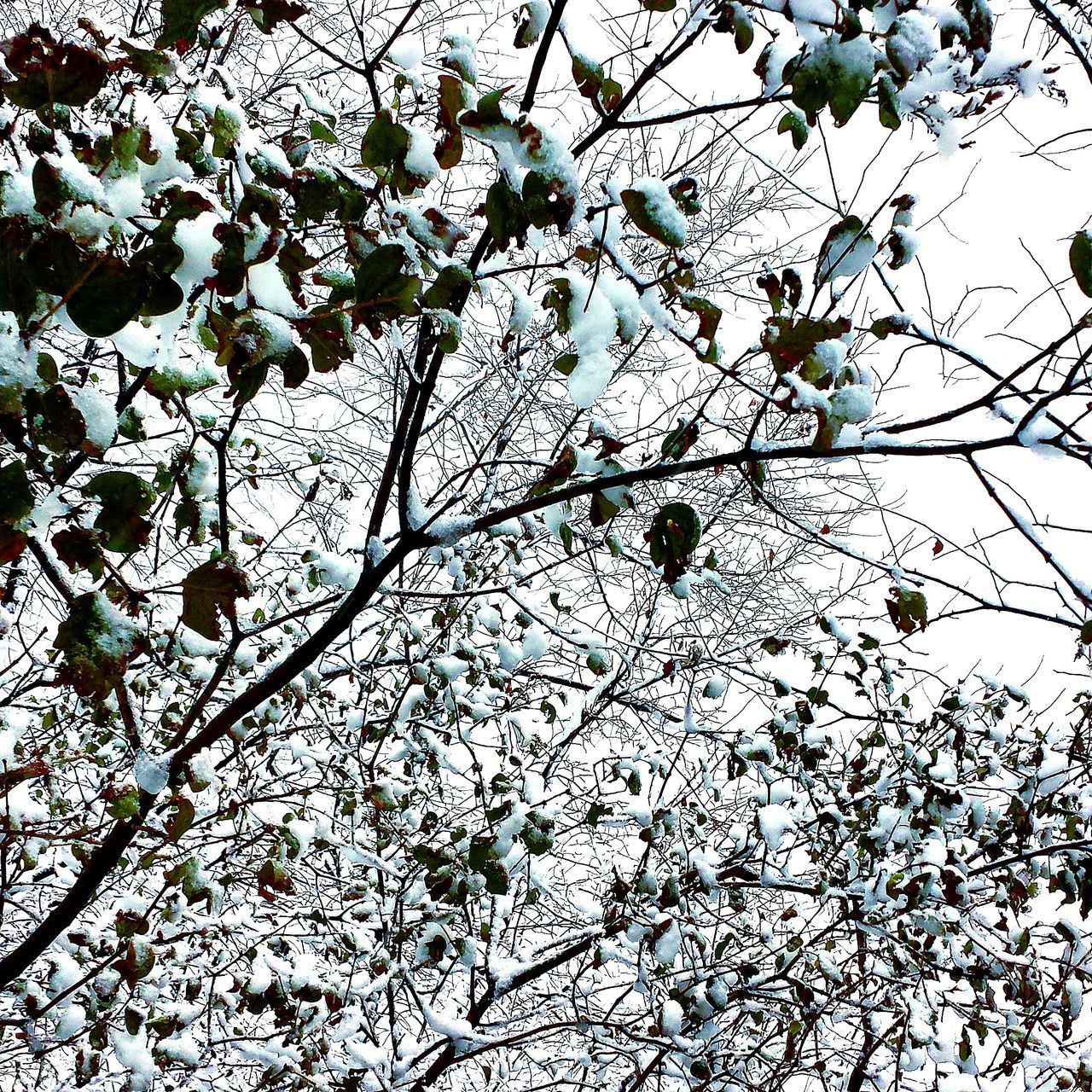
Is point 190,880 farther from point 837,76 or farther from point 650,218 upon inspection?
point 837,76

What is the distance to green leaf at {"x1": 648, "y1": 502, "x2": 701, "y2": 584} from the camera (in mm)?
1503

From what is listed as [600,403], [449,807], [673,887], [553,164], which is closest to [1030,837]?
[673,887]

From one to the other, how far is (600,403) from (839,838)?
231 centimetres

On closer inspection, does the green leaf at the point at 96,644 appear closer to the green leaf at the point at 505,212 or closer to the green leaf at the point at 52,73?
the green leaf at the point at 52,73

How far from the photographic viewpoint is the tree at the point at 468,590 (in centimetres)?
125

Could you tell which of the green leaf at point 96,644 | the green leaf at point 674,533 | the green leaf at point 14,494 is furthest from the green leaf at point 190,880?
the green leaf at point 674,533

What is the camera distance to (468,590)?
2422 mm

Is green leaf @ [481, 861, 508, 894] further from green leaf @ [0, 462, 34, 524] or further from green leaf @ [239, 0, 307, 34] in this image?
green leaf @ [239, 0, 307, 34]

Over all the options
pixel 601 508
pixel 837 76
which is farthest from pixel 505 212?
pixel 601 508

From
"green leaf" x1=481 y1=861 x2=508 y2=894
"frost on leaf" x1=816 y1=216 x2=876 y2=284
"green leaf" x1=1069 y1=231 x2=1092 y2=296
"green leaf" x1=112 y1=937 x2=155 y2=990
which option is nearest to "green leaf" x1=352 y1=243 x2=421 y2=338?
"frost on leaf" x1=816 y1=216 x2=876 y2=284

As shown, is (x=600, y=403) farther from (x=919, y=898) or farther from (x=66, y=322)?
(x=66, y=322)

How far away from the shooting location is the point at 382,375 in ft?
12.5

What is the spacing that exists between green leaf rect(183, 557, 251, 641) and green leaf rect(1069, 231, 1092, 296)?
4.11ft

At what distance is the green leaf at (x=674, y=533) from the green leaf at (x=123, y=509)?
817 millimetres
